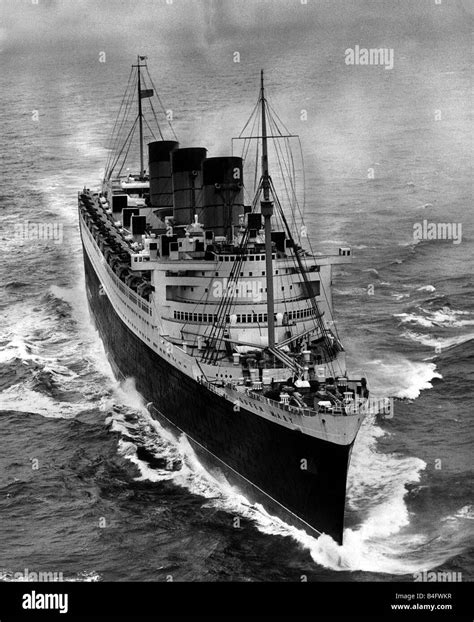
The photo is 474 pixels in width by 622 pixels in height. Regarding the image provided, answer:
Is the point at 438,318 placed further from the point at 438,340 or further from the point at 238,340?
the point at 238,340

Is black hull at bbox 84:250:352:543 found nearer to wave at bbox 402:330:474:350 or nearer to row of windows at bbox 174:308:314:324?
row of windows at bbox 174:308:314:324

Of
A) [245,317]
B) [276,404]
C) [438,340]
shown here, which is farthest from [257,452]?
[438,340]

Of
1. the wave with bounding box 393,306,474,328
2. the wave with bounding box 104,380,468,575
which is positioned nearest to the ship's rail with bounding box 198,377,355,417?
the wave with bounding box 104,380,468,575
